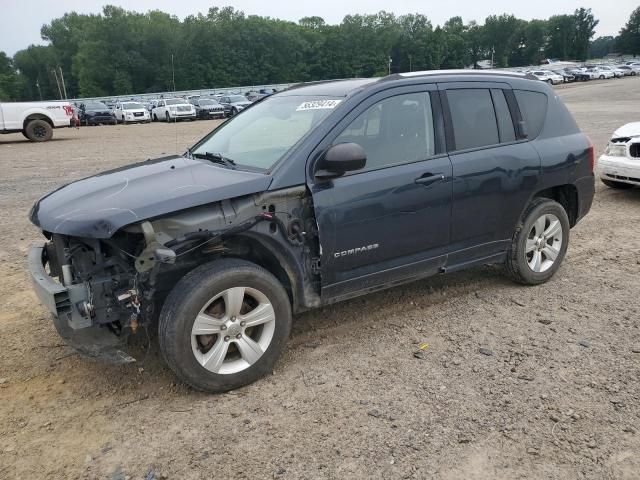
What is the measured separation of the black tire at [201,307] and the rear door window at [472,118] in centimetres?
193

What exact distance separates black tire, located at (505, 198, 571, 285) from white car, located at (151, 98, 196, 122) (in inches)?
1165

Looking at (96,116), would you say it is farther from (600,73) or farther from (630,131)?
(600,73)

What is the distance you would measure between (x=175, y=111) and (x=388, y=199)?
30.3 meters

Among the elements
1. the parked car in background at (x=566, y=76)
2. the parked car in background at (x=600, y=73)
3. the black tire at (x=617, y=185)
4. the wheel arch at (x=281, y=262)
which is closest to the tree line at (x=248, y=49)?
the parked car in background at (x=566, y=76)

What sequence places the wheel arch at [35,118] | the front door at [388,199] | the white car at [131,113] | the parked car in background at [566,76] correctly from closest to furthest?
the front door at [388,199] → the wheel arch at [35,118] → the white car at [131,113] → the parked car in background at [566,76]

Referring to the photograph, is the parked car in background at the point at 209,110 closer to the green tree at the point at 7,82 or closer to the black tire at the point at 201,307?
the black tire at the point at 201,307

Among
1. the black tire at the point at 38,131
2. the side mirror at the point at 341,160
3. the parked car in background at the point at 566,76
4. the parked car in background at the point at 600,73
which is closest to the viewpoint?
the side mirror at the point at 341,160

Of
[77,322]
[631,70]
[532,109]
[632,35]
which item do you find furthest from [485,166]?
[632,35]

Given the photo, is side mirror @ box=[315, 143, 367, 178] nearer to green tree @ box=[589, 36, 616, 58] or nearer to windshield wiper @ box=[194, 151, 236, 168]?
windshield wiper @ box=[194, 151, 236, 168]

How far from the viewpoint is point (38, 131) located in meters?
19.2

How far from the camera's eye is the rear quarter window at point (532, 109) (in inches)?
182

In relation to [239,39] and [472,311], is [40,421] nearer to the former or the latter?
[472,311]

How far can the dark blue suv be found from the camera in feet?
10.3

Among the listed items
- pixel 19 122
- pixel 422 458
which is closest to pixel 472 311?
pixel 422 458
